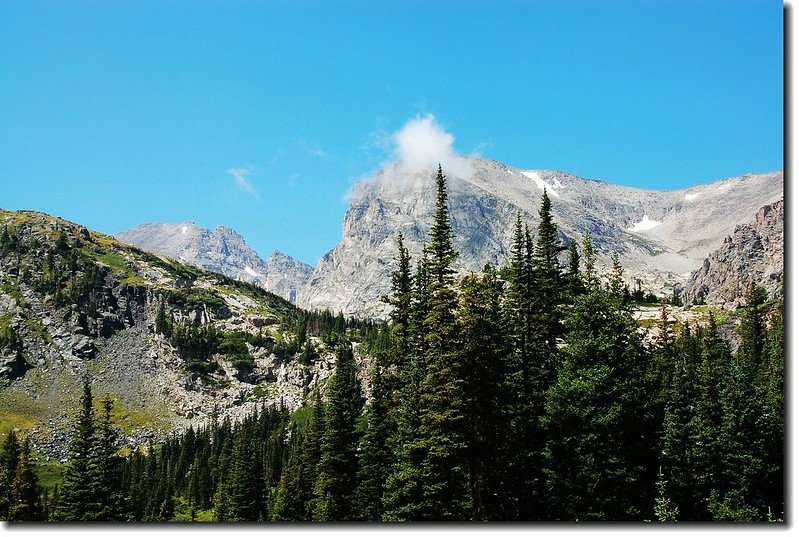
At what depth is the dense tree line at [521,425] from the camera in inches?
1603

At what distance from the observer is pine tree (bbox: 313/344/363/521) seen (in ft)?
212

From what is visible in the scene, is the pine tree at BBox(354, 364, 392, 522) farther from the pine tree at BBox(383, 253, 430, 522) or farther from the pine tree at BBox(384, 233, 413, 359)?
the pine tree at BBox(383, 253, 430, 522)

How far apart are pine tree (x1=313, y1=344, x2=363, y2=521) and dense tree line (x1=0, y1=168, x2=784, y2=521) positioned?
16 cm

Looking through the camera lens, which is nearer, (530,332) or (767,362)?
(530,332)

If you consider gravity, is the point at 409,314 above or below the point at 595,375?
above

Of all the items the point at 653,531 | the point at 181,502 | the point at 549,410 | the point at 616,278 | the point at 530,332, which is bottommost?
the point at 181,502

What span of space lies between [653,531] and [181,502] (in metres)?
163

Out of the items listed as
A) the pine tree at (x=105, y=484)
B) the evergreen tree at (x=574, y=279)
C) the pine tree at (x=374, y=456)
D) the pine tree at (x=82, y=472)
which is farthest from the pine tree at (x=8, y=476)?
the evergreen tree at (x=574, y=279)

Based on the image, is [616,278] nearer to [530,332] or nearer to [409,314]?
[530,332]

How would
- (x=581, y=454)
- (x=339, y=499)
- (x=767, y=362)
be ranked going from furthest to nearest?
(x=767, y=362) → (x=339, y=499) → (x=581, y=454)

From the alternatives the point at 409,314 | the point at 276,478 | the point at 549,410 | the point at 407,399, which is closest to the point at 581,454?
the point at 549,410

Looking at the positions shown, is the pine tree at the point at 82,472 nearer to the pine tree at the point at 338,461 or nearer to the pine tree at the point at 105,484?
the pine tree at the point at 105,484

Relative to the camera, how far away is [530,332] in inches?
2184

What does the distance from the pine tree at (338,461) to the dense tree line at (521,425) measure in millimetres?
158
